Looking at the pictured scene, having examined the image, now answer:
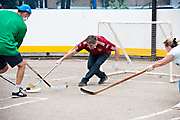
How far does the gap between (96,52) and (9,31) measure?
2262 mm

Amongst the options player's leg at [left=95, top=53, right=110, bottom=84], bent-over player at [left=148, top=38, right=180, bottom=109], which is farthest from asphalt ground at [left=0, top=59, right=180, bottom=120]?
bent-over player at [left=148, top=38, right=180, bottom=109]

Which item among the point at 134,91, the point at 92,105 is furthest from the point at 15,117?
the point at 134,91

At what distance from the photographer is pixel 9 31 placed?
18.9 ft

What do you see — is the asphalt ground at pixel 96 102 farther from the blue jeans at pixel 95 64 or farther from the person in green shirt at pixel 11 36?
the person in green shirt at pixel 11 36

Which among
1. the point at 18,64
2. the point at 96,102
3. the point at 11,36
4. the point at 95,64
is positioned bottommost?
the point at 96,102

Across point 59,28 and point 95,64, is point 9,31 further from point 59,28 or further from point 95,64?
point 59,28

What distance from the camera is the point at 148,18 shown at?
11.3 m

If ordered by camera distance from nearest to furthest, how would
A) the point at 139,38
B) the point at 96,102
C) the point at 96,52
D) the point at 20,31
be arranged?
1. the point at 20,31
2. the point at 96,102
3. the point at 96,52
4. the point at 139,38

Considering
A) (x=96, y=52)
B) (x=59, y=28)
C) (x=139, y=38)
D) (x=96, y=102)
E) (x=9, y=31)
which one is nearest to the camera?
(x=9, y=31)

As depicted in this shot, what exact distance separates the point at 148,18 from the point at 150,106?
6043 millimetres

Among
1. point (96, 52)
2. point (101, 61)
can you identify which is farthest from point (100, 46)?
point (101, 61)

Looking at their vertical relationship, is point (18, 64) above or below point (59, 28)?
below

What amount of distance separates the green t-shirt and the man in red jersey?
139cm

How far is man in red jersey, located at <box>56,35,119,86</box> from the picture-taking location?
273 inches
